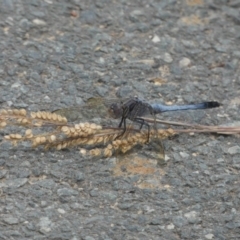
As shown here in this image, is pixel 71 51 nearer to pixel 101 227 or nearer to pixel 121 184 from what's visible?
pixel 121 184

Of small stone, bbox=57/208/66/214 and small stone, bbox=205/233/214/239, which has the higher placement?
small stone, bbox=205/233/214/239

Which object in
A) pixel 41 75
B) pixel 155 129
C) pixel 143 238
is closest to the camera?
pixel 143 238

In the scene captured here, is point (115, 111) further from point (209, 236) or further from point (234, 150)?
point (209, 236)

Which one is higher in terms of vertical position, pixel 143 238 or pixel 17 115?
pixel 17 115

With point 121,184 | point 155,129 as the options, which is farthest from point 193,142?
point 121,184

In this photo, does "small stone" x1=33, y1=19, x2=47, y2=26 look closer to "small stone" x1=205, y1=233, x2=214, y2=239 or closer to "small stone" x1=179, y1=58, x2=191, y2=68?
"small stone" x1=179, y1=58, x2=191, y2=68

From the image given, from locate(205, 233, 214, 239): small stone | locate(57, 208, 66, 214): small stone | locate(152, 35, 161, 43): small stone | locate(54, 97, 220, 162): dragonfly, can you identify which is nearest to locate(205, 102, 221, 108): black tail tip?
locate(54, 97, 220, 162): dragonfly
